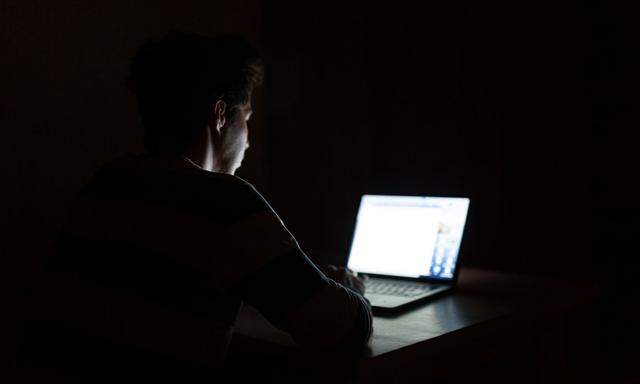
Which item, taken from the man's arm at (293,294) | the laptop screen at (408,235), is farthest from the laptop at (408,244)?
the man's arm at (293,294)

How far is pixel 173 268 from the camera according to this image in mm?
888

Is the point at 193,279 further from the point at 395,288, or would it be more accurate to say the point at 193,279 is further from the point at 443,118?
the point at 443,118

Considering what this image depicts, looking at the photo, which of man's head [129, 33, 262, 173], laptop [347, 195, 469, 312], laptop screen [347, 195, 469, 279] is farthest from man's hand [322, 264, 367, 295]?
man's head [129, 33, 262, 173]

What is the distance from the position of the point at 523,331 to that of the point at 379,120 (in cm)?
91

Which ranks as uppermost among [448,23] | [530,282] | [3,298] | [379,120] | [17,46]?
[448,23]

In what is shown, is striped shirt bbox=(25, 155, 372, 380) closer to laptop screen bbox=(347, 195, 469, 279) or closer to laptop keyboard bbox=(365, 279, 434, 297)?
laptop keyboard bbox=(365, 279, 434, 297)

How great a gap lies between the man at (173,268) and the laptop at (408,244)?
19.2 inches

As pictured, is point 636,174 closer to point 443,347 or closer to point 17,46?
point 443,347

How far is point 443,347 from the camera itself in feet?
3.42

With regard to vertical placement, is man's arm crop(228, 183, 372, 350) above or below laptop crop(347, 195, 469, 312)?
below

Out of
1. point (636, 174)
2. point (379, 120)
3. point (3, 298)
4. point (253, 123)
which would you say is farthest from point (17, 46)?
point (636, 174)

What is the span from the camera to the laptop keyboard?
1386 millimetres

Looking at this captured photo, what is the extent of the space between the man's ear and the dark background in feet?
2.21

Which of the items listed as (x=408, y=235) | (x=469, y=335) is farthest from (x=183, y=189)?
(x=408, y=235)
